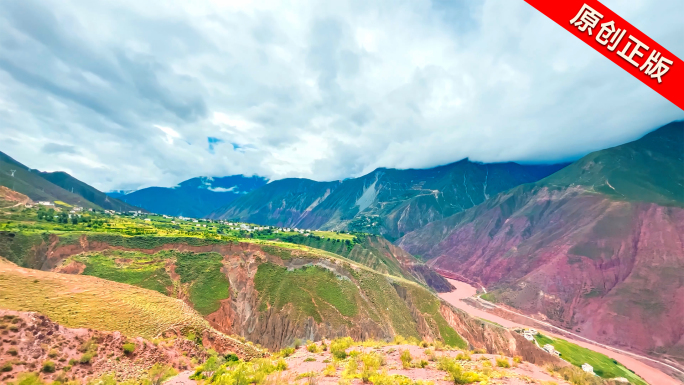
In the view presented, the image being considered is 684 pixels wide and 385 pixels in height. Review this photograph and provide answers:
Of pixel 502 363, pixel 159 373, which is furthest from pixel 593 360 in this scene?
pixel 159 373

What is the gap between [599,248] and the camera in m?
88.0

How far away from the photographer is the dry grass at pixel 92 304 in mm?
16797

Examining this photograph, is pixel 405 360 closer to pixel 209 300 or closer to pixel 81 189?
pixel 209 300

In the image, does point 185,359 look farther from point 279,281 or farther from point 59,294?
point 279,281

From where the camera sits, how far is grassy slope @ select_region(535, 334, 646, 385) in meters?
48.5

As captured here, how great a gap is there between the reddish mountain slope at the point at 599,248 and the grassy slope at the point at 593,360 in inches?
631

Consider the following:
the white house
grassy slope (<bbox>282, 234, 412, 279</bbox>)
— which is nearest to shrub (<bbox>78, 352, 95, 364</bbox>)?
the white house

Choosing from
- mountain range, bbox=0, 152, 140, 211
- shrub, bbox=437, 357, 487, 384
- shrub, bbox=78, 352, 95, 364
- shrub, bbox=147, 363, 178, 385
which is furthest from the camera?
mountain range, bbox=0, 152, 140, 211

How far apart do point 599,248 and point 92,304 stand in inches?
4760

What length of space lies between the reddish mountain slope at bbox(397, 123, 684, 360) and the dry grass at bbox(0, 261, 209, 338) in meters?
93.0

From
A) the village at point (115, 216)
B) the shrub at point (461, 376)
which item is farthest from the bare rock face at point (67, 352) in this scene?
the village at point (115, 216)

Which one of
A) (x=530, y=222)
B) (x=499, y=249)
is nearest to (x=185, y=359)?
(x=499, y=249)

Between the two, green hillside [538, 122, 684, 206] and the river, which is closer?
the river

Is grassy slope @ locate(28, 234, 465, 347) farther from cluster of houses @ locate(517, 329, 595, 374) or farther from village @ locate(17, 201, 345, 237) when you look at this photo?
village @ locate(17, 201, 345, 237)
